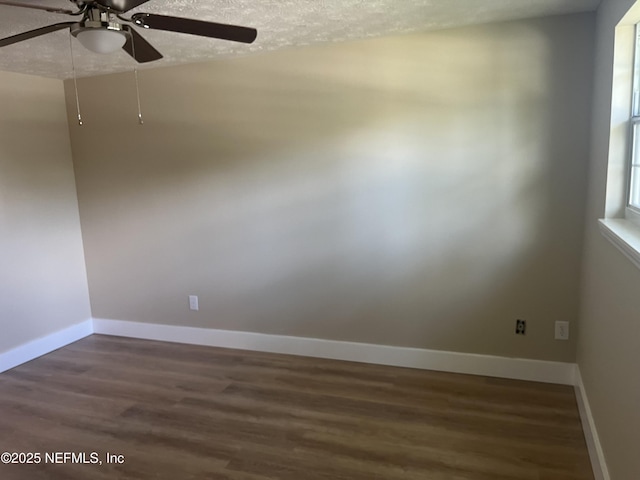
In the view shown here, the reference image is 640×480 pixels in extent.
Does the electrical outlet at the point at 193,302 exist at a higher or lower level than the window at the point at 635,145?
lower

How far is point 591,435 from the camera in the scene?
220 centimetres

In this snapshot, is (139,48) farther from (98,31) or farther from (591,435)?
(591,435)

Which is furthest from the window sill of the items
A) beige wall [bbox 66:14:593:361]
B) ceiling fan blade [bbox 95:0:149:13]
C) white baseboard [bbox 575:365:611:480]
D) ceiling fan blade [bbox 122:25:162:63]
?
ceiling fan blade [bbox 122:25:162:63]

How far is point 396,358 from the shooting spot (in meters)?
3.20

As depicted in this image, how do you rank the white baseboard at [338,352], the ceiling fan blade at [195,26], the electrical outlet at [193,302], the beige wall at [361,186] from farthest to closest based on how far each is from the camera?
the electrical outlet at [193,302], the white baseboard at [338,352], the beige wall at [361,186], the ceiling fan blade at [195,26]

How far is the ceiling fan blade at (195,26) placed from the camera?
1688 mm

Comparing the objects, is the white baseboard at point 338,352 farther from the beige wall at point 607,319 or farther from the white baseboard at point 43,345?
the beige wall at point 607,319

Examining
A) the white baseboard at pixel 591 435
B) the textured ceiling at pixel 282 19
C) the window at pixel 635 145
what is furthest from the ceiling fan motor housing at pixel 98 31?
the white baseboard at pixel 591 435

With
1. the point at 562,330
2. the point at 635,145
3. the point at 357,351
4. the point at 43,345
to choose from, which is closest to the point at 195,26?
the point at 635,145

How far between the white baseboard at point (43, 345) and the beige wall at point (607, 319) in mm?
3750

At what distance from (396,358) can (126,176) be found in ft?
8.31

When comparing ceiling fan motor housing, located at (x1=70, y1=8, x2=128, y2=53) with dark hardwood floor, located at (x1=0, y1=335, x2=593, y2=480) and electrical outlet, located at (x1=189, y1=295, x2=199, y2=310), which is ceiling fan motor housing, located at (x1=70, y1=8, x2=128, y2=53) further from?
electrical outlet, located at (x1=189, y1=295, x2=199, y2=310)

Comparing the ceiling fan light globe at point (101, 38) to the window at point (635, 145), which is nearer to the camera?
the ceiling fan light globe at point (101, 38)

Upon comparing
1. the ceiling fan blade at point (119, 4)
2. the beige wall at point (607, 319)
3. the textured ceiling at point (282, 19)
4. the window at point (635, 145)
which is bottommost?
the beige wall at point (607, 319)
